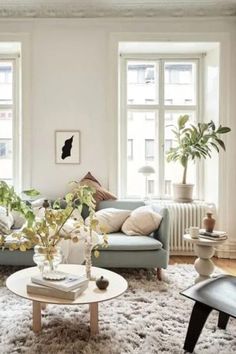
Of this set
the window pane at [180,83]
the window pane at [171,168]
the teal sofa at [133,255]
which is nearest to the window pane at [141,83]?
the window pane at [180,83]

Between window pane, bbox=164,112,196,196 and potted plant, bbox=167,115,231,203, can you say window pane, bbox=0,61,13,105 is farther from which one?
potted plant, bbox=167,115,231,203

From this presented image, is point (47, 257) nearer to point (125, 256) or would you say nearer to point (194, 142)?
point (125, 256)

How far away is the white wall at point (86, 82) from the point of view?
4723 millimetres

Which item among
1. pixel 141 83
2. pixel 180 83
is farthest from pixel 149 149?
pixel 180 83

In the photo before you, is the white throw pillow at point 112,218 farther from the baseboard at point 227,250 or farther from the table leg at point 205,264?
the baseboard at point 227,250

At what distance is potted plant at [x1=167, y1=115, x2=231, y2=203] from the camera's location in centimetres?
467

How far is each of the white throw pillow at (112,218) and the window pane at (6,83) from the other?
2.35m

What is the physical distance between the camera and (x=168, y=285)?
138 inches

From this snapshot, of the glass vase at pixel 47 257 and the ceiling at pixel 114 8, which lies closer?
the glass vase at pixel 47 257

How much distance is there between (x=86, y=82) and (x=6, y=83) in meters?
1.28

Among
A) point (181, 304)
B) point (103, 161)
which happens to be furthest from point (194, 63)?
point (181, 304)

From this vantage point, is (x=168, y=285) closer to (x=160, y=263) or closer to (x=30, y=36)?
(x=160, y=263)

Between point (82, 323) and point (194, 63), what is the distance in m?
4.07

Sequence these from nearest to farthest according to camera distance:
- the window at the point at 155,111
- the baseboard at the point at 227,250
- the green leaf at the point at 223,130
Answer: the green leaf at the point at 223,130
the baseboard at the point at 227,250
the window at the point at 155,111
